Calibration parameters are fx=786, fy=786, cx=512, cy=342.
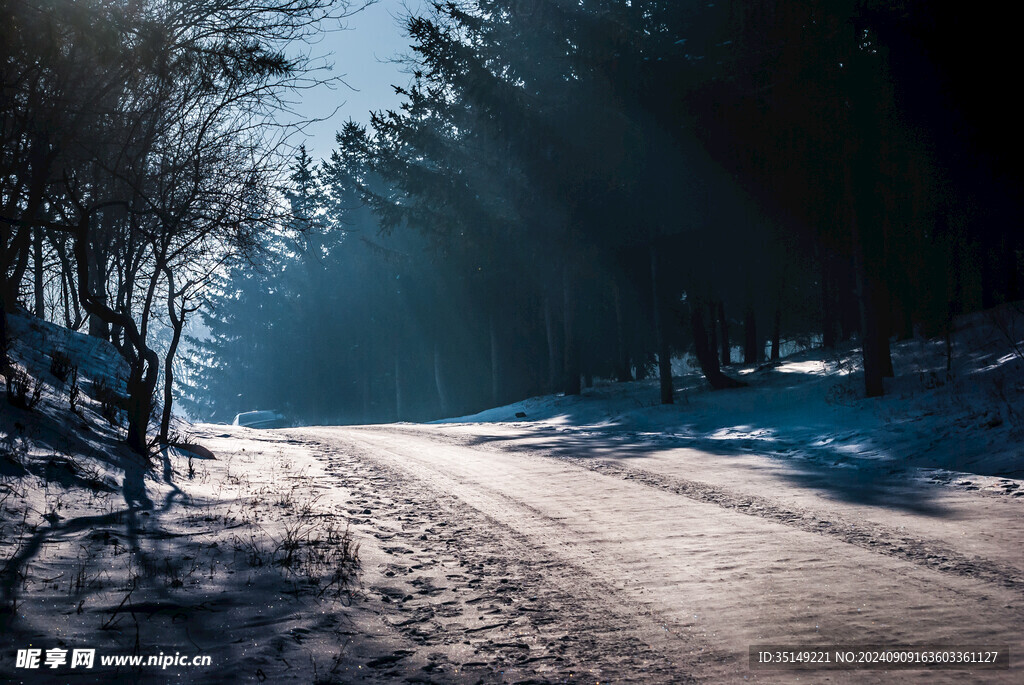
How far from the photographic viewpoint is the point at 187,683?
3.78 meters

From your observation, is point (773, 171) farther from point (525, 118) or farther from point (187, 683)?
point (187, 683)

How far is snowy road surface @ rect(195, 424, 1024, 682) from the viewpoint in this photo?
163 inches

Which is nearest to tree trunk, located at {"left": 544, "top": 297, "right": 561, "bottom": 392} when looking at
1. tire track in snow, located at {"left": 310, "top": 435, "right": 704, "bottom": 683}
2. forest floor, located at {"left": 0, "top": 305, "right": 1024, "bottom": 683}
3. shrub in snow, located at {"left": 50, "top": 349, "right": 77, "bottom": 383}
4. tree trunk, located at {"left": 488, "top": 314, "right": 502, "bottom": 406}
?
tree trunk, located at {"left": 488, "top": 314, "right": 502, "bottom": 406}

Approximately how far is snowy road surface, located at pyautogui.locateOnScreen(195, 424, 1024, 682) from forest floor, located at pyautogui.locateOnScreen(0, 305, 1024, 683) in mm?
24

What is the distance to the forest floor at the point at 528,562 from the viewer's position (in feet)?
13.7

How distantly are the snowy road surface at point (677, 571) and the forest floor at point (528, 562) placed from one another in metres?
0.02

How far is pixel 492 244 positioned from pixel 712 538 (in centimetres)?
2794

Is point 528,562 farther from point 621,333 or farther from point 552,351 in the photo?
point 552,351

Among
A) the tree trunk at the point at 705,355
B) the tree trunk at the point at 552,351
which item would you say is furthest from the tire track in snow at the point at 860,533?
the tree trunk at the point at 552,351

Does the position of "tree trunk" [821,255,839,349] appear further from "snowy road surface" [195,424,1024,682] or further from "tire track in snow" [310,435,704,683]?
"tire track in snow" [310,435,704,683]

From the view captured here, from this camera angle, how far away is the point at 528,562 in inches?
243

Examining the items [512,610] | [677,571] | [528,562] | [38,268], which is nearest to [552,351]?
[38,268]

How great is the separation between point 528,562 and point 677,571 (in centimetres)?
117

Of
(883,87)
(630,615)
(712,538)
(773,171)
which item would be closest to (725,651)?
(630,615)
